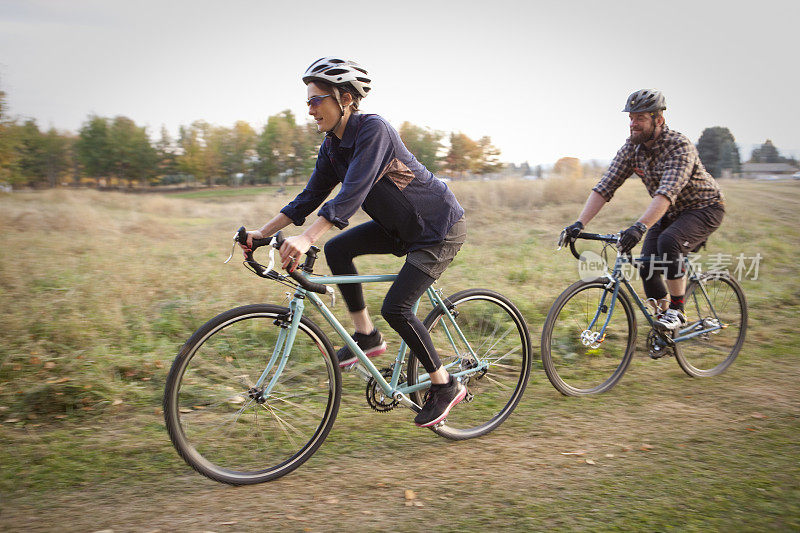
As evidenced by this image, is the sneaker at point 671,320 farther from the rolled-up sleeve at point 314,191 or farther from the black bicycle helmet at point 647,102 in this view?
the rolled-up sleeve at point 314,191

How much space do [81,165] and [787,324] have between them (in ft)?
72.5

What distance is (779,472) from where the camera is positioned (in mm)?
3266

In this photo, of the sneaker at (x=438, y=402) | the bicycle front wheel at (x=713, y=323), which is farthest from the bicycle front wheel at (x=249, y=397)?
the bicycle front wheel at (x=713, y=323)

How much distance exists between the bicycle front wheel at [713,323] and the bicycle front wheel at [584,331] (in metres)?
0.68

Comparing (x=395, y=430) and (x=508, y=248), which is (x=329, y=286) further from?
(x=508, y=248)

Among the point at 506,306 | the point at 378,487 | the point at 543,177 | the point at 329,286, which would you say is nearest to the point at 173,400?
the point at 329,286

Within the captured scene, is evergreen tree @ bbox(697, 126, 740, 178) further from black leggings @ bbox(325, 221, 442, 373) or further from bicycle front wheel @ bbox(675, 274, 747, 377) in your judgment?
black leggings @ bbox(325, 221, 442, 373)

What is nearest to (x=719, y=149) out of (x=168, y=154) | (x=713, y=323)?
(x=713, y=323)

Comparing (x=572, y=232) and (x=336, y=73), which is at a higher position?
(x=336, y=73)

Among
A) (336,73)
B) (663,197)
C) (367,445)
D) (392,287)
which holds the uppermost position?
(336,73)

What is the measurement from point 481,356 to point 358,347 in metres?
1.02

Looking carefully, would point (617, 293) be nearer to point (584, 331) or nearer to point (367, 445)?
point (584, 331)

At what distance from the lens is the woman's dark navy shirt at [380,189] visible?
292 cm

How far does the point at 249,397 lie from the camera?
3.11 m
